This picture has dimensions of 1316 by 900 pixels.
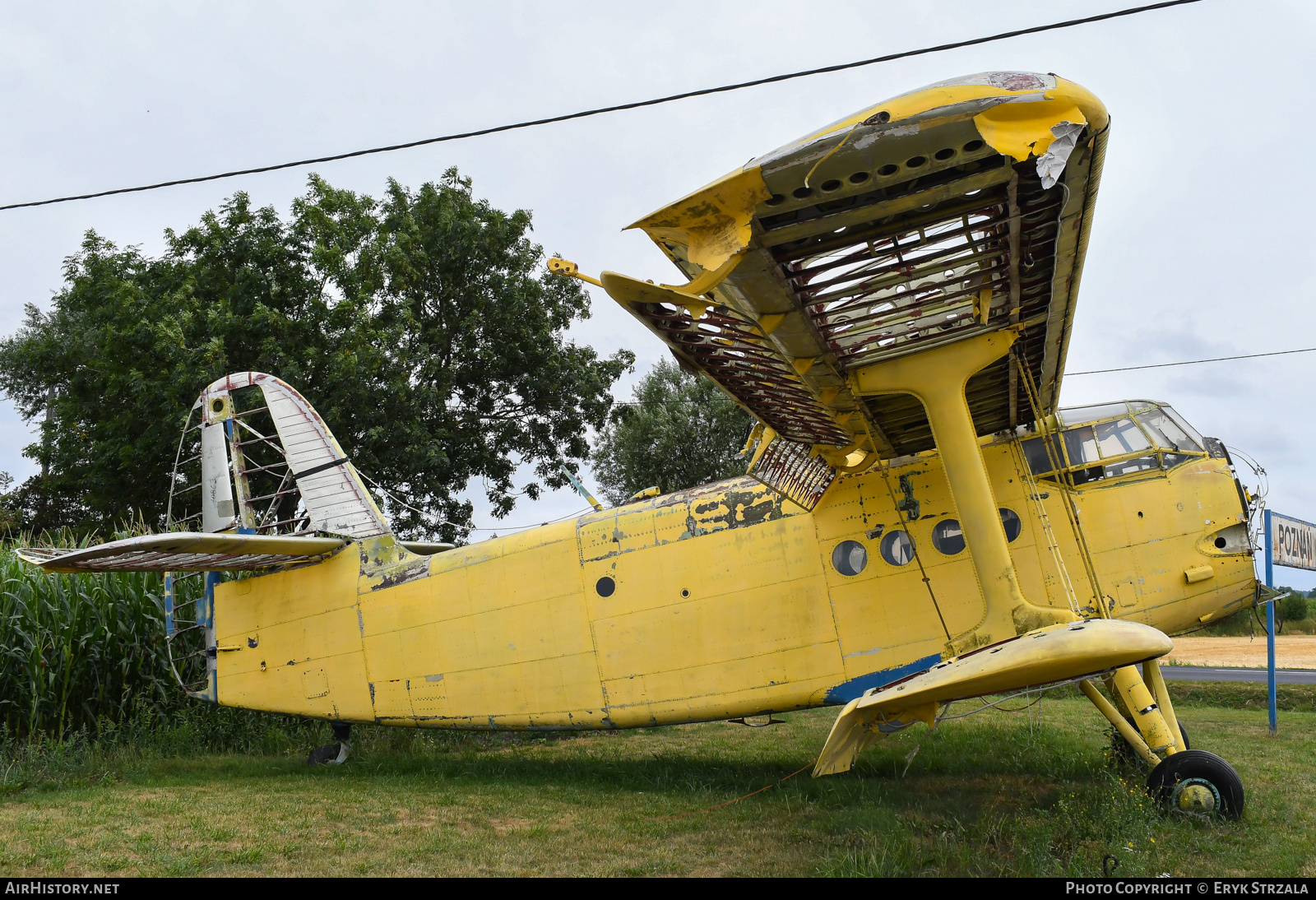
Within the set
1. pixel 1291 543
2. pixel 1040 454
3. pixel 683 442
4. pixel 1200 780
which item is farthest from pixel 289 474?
pixel 683 442

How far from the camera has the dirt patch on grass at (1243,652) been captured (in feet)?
77.7

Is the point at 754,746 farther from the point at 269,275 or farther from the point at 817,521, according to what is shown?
the point at 269,275

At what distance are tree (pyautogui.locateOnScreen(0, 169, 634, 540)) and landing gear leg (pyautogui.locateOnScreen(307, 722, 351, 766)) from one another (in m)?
6.90

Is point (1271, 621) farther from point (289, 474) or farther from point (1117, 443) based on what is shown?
point (289, 474)

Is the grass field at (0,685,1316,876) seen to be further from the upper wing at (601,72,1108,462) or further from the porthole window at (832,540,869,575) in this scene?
A: the upper wing at (601,72,1108,462)

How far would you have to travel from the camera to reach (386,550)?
9.20 meters

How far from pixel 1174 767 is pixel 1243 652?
29.3 meters

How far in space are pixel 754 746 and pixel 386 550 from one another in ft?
17.8

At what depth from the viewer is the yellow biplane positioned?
363 centimetres

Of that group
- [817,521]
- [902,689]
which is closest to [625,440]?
[817,521]

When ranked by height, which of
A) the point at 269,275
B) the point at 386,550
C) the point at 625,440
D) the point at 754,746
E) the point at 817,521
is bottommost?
the point at 754,746

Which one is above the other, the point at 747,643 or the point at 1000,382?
the point at 1000,382

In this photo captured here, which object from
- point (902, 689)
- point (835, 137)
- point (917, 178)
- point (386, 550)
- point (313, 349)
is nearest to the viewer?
point (835, 137)

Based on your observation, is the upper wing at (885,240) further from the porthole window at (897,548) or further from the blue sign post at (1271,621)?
the blue sign post at (1271,621)
